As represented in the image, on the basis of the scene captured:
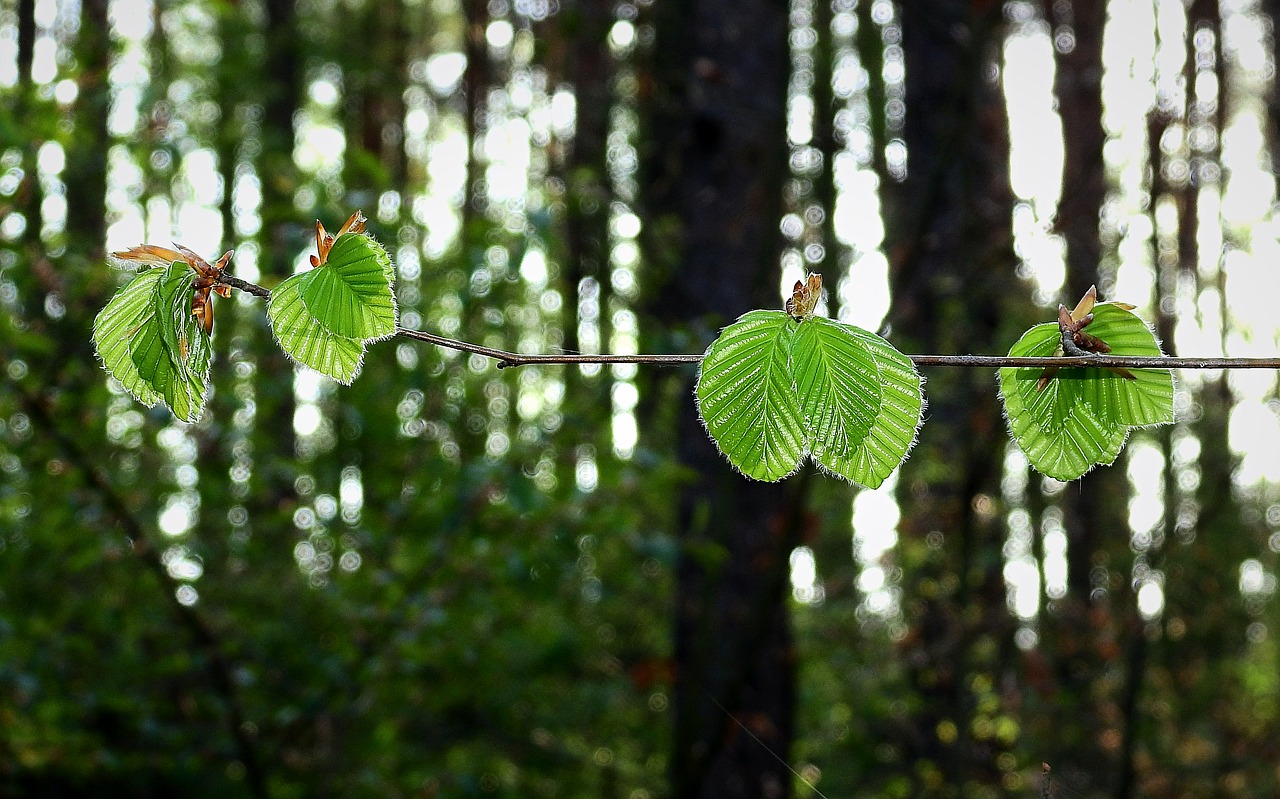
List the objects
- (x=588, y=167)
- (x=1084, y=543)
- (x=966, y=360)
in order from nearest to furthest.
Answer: (x=966, y=360) → (x=588, y=167) → (x=1084, y=543)

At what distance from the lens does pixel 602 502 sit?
333 centimetres

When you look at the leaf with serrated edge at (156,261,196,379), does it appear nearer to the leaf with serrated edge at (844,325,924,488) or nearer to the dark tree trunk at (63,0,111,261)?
the leaf with serrated edge at (844,325,924,488)

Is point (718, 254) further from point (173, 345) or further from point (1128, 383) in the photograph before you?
point (173, 345)

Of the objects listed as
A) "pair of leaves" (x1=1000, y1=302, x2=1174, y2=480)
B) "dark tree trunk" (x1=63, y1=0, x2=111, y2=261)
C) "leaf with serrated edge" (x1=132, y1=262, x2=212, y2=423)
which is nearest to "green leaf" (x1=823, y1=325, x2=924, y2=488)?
"pair of leaves" (x1=1000, y1=302, x2=1174, y2=480)

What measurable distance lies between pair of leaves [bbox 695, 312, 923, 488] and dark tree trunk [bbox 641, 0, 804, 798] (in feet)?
7.94

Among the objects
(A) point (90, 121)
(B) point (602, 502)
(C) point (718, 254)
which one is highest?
(A) point (90, 121)

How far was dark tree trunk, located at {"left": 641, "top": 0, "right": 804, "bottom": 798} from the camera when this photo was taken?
3.57m

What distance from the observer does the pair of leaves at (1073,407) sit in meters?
0.98

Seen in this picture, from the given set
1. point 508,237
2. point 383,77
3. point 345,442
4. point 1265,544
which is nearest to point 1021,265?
point 508,237

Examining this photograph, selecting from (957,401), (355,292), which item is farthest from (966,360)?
(957,401)

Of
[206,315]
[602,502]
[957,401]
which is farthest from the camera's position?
[957,401]

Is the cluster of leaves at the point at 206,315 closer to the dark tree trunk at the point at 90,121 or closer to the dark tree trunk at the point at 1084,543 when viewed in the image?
the dark tree trunk at the point at 1084,543

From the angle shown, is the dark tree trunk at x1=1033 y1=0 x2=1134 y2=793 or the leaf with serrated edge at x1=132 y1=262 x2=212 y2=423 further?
the dark tree trunk at x1=1033 y1=0 x2=1134 y2=793

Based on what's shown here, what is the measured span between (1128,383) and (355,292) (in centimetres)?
71
